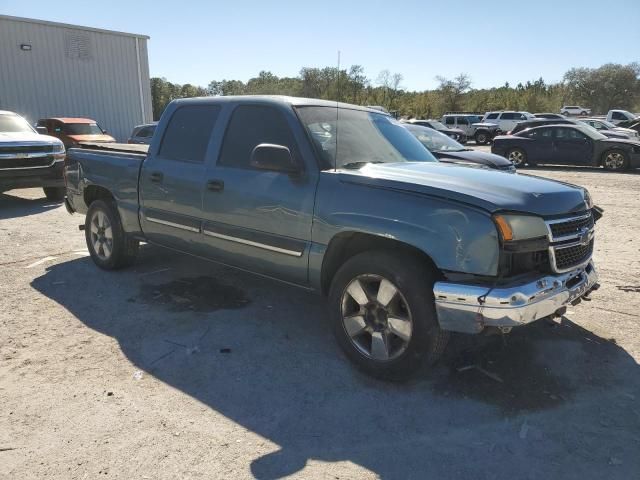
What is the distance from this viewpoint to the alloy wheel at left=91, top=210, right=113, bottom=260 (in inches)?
222

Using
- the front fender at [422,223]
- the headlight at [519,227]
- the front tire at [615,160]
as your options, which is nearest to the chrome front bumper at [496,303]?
the front fender at [422,223]

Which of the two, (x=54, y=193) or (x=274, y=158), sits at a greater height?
(x=274, y=158)

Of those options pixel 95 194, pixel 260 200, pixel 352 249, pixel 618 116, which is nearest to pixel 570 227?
pixel 352 249

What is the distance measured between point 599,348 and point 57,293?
495 centimetres

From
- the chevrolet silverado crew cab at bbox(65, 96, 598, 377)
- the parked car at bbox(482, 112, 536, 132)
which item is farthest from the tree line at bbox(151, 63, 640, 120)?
the chevrolet silverado crew cab at bbox(65, 96, 598, 377)

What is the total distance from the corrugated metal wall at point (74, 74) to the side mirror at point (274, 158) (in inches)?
785

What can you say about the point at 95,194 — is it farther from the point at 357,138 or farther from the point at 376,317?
the point at 376,317

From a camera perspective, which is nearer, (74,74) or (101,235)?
(101,235)

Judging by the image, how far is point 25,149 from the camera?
9844 millimetres

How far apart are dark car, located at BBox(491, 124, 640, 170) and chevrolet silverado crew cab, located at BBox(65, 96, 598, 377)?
15.1 m

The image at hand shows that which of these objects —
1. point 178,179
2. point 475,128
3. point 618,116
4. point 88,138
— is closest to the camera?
point 178,179

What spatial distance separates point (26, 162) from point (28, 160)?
58 mm

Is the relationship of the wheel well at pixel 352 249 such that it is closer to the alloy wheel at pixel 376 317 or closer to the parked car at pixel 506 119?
the alloy wheel at pixel 376 317

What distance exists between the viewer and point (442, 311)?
9.86 feet
